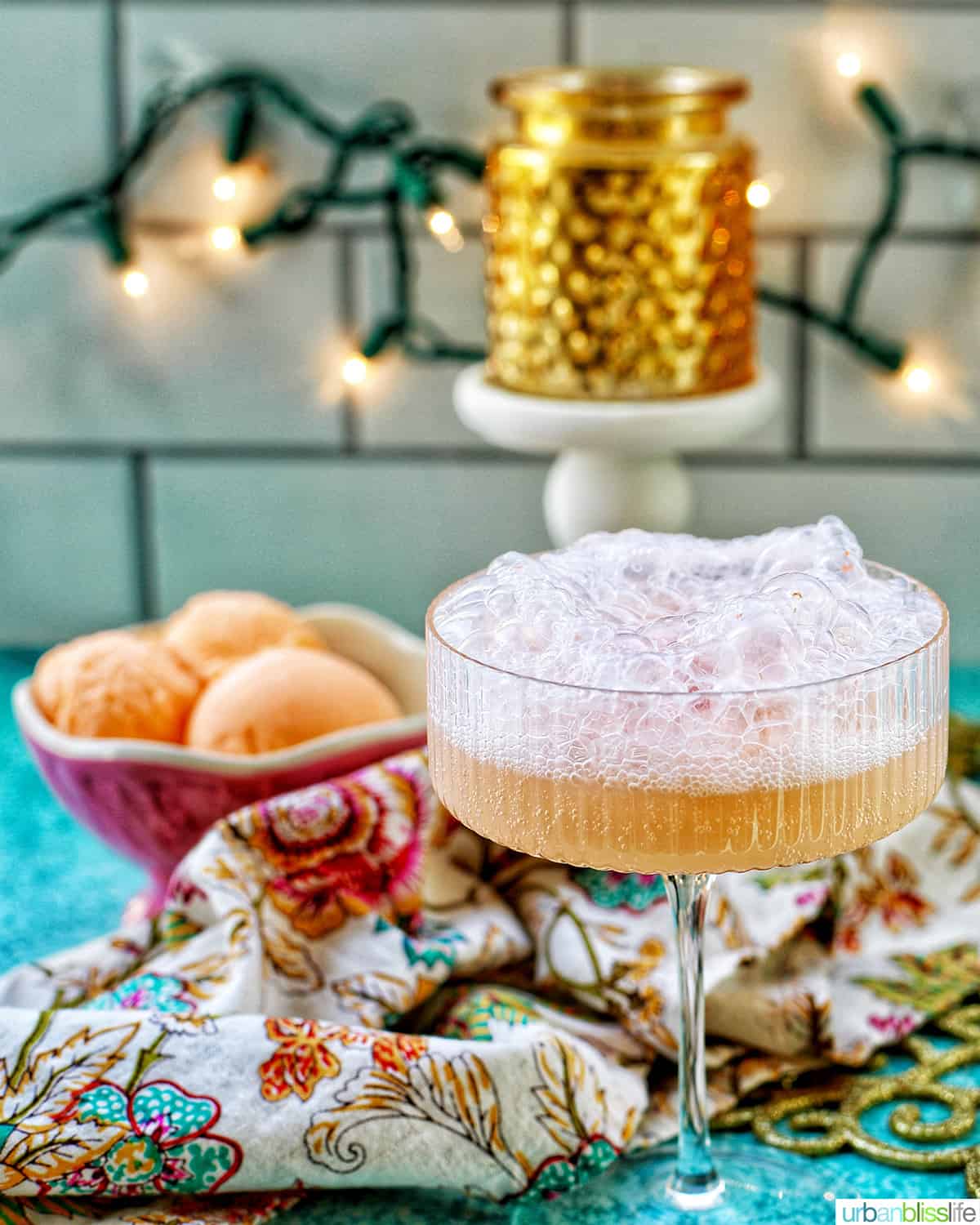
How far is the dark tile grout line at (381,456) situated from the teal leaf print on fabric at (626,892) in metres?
0.52

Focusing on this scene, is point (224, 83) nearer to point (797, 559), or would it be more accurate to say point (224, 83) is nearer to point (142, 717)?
point (142, 717)

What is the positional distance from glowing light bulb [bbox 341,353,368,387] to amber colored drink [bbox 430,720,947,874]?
0.68 metres

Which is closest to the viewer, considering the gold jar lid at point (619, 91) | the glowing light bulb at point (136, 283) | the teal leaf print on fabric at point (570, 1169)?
the teal leaf print on fabric at point (570, 1169)

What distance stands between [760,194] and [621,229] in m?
0.26

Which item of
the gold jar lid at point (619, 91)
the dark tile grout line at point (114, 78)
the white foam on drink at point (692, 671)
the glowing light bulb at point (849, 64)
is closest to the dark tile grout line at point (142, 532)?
A: the dark tile grout line at point (114, 78)

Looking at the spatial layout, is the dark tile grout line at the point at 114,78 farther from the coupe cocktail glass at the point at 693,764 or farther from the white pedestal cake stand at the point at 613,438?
the coupe cocktail glass at the point at 693,764

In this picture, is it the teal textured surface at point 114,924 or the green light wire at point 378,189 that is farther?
the green light wire at point 378,189

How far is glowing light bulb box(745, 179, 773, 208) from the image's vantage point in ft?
3.93

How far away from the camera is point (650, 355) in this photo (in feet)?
3.30

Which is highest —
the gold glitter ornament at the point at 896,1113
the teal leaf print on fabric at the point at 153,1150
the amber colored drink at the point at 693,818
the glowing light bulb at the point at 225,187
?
the glowing light bulb at the point at 225,187

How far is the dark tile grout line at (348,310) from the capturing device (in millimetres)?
1288

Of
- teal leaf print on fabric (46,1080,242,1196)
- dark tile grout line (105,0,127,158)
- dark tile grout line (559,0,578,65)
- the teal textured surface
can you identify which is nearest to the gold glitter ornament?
the teal textured surface

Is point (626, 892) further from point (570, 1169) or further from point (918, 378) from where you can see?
point (918, 378)

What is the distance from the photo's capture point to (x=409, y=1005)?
80cm
